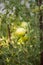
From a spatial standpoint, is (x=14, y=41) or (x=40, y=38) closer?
(x=14, y=41)

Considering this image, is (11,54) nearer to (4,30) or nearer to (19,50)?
(19,50)

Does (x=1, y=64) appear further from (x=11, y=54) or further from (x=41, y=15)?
(x=41, y=15)

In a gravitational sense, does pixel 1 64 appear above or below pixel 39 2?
below

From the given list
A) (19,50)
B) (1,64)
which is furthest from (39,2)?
(1,64)

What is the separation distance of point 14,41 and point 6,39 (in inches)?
1.8

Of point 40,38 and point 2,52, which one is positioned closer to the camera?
point 2,52

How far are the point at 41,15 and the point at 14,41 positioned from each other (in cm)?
23

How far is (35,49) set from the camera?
129 centimetres

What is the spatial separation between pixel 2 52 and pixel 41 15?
319mm

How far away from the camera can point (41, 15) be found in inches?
51.8

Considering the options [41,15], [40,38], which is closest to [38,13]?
[41,15]

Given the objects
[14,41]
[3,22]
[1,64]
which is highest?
[3,22]

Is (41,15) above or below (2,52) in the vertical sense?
above

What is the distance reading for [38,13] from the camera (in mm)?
1305
